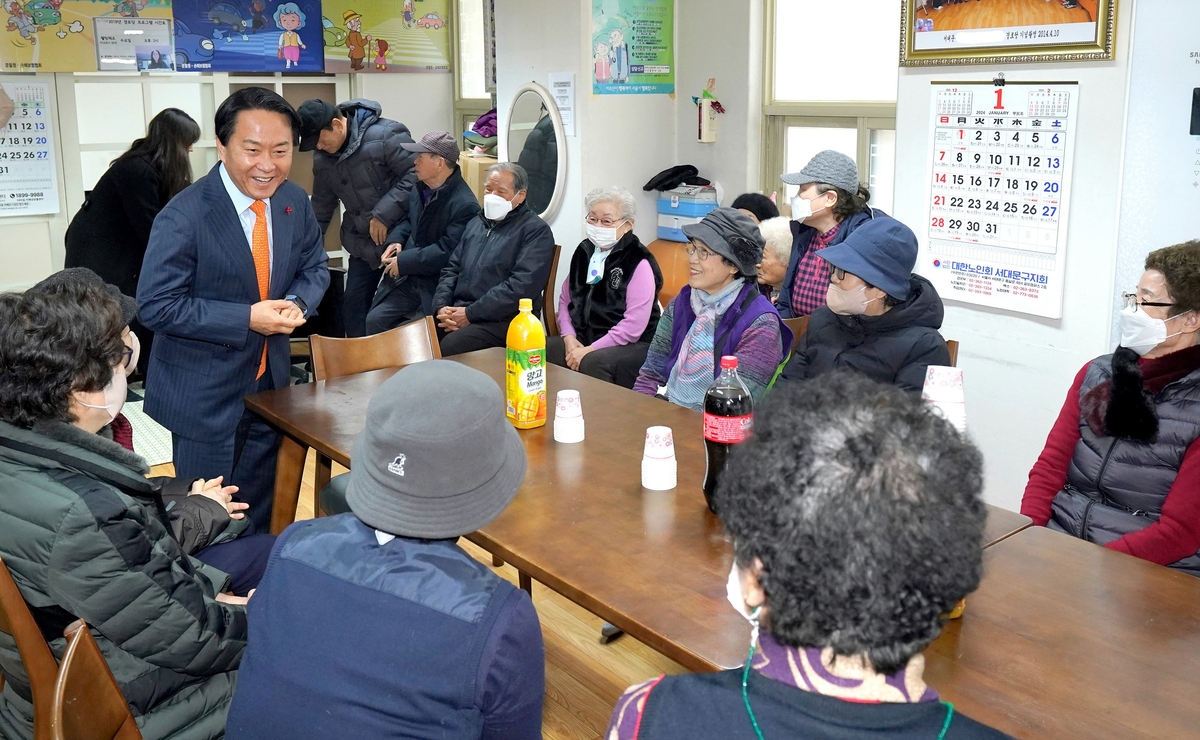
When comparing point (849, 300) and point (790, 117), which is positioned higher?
point (790, 117)

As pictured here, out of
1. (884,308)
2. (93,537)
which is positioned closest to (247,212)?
(93,537)

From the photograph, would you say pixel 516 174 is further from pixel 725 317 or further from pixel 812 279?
pixel 725 317

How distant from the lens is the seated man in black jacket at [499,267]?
4684 mm

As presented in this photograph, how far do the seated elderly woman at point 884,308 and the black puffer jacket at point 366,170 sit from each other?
3235mm

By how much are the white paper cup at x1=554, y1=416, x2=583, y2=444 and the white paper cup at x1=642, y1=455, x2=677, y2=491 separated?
0.35m

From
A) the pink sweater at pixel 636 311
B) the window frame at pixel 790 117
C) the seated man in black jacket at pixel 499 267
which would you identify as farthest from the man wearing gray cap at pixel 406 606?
the window frame at pixel 790 117

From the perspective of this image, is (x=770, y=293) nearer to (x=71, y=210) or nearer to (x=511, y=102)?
(x=511, y=102)

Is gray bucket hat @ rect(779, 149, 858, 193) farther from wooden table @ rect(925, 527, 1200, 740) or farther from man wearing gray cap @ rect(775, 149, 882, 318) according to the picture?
wooden table @ rect(925, 527, 1200, 740)

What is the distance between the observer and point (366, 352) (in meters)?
3.35

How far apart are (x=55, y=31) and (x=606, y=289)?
3.48m

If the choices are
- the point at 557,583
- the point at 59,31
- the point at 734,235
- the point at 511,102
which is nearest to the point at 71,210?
the point at 59,31

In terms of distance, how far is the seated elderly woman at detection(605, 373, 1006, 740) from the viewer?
875 millimetres

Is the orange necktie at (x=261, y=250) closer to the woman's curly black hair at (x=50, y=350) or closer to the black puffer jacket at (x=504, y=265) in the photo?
the woman's curly black hair at (x=50, y=350)

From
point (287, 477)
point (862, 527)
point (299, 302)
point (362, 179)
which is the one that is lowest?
point (287, 477)
